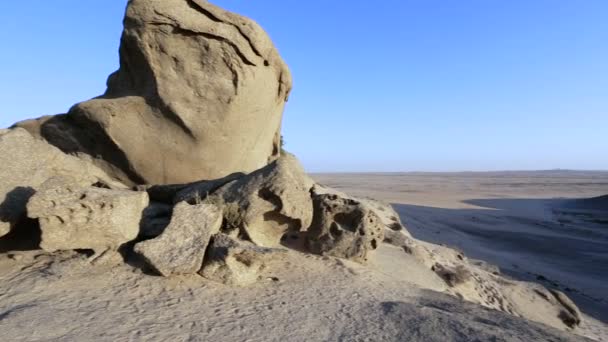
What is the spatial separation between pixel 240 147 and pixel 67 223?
3.74m

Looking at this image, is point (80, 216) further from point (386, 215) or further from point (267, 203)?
point (386, 215)

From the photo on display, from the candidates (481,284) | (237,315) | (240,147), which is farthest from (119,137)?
(481,284)

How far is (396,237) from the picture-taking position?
9047mm

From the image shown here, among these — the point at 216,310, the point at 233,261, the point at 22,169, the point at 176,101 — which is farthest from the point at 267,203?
the point at 22,169

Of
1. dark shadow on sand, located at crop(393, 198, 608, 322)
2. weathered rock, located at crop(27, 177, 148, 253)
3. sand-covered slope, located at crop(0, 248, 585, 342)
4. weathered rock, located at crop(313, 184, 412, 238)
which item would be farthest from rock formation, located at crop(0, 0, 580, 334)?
dark shadow on sand, located at crop(393, 198, 608, 322)

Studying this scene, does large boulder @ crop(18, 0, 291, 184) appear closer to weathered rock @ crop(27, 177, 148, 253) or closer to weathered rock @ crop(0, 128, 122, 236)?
weathered rock @ crop(0, 128, 122, 236)

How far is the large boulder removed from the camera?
708 cm

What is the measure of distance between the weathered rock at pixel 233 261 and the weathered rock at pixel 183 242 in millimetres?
131

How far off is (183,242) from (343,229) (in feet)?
8.68

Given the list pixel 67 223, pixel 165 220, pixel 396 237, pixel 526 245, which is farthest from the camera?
pixel 526 245

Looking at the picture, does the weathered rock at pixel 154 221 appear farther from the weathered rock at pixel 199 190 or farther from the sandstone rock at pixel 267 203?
the sandstone rock at pixel 267 203

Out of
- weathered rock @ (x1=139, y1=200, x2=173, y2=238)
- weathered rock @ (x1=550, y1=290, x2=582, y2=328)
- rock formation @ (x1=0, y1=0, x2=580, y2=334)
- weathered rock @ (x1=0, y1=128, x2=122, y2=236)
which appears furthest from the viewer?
weathered rock @ (x1=550, y1=290, x2=582, y2=328)

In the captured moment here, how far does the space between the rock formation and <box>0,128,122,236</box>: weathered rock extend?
2 cm

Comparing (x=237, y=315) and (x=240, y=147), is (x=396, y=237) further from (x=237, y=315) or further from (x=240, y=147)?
(x=237, y=315)
